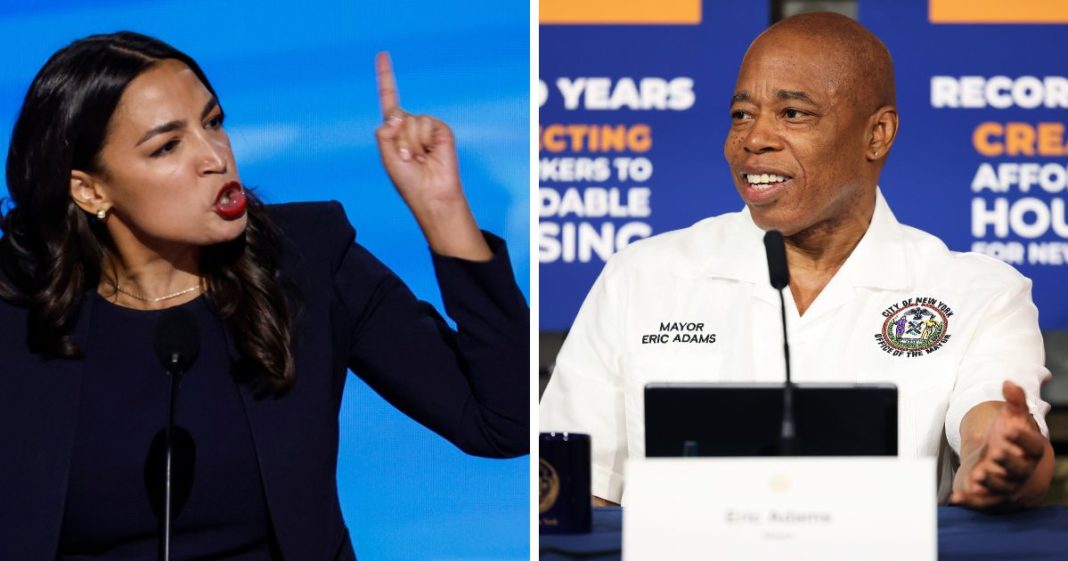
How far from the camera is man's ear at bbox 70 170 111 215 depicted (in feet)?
8.71

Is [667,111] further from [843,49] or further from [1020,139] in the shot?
[1020,139]

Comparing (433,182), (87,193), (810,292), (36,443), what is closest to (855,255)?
(810,292)

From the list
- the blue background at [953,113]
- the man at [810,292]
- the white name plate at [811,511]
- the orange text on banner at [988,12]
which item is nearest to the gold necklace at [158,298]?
the man at [810,292]

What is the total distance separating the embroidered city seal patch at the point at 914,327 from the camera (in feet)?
10.6

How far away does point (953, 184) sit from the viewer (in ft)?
12.8

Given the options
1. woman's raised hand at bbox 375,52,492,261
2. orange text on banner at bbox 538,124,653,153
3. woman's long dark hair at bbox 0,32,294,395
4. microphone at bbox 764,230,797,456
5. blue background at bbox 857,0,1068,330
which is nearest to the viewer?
microphone at bbox 764,230,797,456

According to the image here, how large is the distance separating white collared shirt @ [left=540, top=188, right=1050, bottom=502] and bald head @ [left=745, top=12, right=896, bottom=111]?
0.92ft

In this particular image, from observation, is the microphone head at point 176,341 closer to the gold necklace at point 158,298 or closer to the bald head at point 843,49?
the gold necklace at point 158,298

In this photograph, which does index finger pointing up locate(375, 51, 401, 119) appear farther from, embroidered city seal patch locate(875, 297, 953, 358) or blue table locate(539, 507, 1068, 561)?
embroidered city seal patch locate(875, 297, 953, 358)

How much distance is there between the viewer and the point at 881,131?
3.49 metres

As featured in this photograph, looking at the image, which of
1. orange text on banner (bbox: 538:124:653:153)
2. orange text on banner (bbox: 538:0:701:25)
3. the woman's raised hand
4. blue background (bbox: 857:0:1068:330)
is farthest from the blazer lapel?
blue background (bbox: 857:0:1068:330)

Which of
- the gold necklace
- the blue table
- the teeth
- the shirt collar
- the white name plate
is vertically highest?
the teeth

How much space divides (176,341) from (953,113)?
2.46 m

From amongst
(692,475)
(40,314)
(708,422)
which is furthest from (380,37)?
(692,475)
